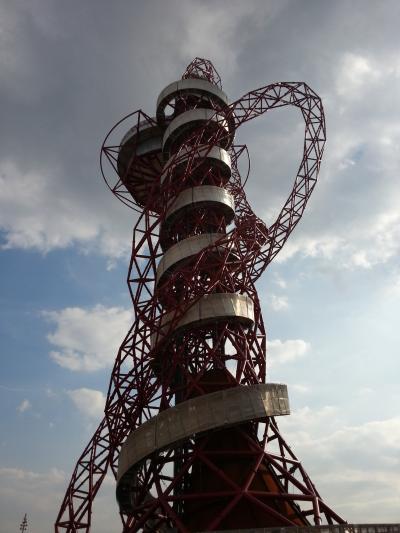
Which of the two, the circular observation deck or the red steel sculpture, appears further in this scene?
the circular observation deck

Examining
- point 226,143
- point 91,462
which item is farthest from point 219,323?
point 226,143

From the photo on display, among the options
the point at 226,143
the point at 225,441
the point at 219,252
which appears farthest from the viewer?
the point at 226,143

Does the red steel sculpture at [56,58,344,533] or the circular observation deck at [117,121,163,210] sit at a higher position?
the circular observation deck at [117,121,163,210]

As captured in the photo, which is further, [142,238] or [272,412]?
[142,238]

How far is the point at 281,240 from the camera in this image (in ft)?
112

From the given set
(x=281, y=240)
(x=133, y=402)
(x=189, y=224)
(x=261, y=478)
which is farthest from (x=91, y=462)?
(x=281, y=240)

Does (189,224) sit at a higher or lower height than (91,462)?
higher

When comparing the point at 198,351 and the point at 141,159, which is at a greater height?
the point at 141,159

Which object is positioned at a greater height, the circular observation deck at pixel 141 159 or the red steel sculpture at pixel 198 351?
the circular observation deck at pixel 141 159

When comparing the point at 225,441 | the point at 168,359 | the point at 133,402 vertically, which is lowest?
the point at 225,441

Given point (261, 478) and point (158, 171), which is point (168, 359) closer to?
point (261, 478)

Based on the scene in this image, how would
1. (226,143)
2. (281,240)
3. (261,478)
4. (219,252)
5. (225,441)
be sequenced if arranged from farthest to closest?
(226,143), (281,240), (219,252), (225,441), (261,478)

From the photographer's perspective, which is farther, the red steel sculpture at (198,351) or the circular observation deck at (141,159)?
the circular observation deck at (141,159)

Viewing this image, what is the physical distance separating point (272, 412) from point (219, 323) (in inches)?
284
